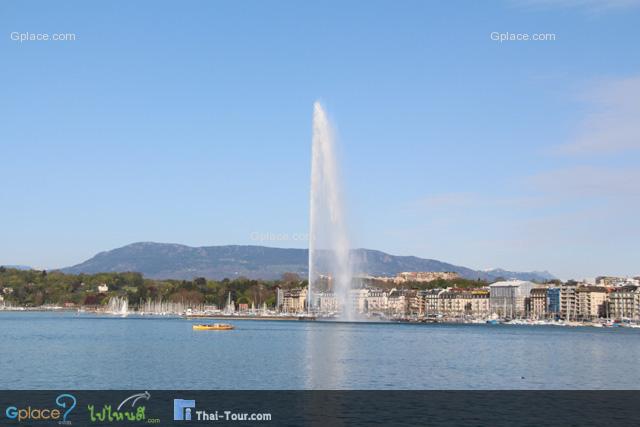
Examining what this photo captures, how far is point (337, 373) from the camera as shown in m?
42.6

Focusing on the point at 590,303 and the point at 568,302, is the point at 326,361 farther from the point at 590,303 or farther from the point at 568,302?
the point at 568,302

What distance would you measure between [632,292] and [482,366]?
124732mm

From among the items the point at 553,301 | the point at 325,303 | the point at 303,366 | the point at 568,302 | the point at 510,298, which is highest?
the point at 510,298

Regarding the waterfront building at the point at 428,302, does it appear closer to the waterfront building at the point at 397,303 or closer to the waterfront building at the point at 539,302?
the waterfront building at the point at 397,303

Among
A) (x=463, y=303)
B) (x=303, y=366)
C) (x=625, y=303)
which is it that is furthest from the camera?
(x=463, y=303)
